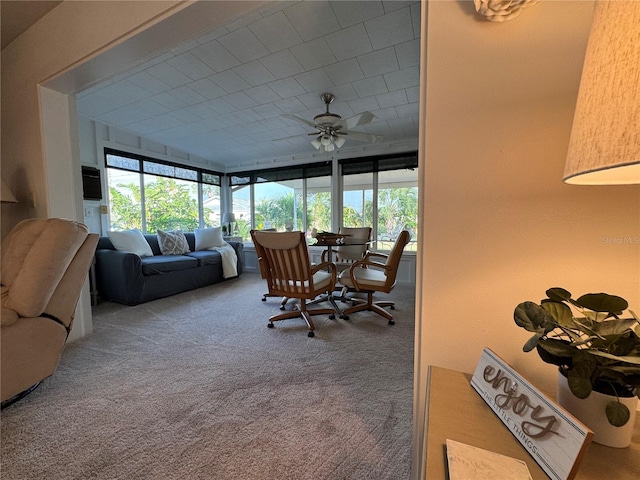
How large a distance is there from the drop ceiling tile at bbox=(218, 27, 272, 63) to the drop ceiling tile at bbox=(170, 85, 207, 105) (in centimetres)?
89

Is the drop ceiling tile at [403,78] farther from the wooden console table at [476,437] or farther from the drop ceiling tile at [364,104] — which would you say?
the wooden console table at [476,437]

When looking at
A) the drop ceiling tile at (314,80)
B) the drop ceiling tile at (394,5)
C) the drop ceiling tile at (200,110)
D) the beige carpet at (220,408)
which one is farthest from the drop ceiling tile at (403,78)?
the beige carpet at (220,408)

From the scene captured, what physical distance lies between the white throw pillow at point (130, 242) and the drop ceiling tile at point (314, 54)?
3185 millimetres

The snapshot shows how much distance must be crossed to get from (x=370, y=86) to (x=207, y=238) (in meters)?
3.55

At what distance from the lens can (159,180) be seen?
4.71 m

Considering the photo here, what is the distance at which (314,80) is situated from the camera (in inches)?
101

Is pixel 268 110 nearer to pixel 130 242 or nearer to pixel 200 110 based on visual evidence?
pixel 200 110

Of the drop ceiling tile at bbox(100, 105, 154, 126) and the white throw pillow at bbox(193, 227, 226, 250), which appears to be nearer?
the drop ceiling tile at bbox(100, 105, 154, 126)

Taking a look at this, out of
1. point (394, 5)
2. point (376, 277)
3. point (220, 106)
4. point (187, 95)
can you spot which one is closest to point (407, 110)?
point (394, 5)

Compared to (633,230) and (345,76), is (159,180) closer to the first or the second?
(345,76)

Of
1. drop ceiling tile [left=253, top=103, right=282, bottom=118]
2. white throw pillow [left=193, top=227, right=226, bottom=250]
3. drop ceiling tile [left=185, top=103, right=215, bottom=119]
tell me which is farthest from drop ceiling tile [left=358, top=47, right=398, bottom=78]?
white throw pillow [left=193, top=227, right=226, bottom=250]

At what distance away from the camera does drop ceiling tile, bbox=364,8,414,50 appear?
178cm

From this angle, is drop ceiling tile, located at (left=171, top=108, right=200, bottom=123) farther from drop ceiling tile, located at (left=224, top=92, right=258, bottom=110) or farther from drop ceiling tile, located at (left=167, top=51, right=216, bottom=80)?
drop ceiling tile, located at (left=167, top=51, right=216, bottom=80)

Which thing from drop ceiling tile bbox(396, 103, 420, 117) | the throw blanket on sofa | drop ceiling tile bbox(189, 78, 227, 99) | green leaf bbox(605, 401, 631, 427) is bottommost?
the throw blanket on sofa
